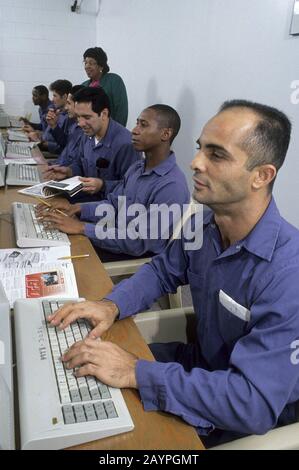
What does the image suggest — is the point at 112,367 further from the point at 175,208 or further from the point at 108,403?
the point at 175,208

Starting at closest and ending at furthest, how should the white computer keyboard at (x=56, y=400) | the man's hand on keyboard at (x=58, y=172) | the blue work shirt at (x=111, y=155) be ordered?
the white computer keyboard at (x=56, y=400) → the blue work shirt at (x=111, y=155) → the man's hand on keyboard at (x=58, y=172)

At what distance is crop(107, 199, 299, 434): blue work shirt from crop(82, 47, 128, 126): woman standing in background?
253 cm

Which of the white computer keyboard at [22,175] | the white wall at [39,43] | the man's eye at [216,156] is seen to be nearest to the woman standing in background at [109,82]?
the white computer keyboard at [22,175]

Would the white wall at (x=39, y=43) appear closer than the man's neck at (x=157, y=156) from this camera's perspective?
No

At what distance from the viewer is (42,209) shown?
1616 mm

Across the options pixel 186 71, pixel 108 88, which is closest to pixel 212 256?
pixel 186 71

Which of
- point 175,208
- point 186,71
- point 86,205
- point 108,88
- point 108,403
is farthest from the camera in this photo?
point 108,88

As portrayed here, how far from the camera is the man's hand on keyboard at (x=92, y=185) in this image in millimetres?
2027

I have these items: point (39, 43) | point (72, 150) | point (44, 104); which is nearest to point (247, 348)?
point (72, 150)

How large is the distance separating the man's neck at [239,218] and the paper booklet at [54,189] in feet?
3.37

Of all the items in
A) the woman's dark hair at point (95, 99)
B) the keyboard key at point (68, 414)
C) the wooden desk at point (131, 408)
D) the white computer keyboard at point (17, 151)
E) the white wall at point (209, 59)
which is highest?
the white wall at point (209, 59)

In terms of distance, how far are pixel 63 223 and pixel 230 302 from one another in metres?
0.85

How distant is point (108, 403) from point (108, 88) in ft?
9.72

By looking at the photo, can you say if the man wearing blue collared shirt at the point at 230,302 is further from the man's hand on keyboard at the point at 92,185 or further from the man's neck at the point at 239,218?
the man's hand on keyboard at the point at 92,185
